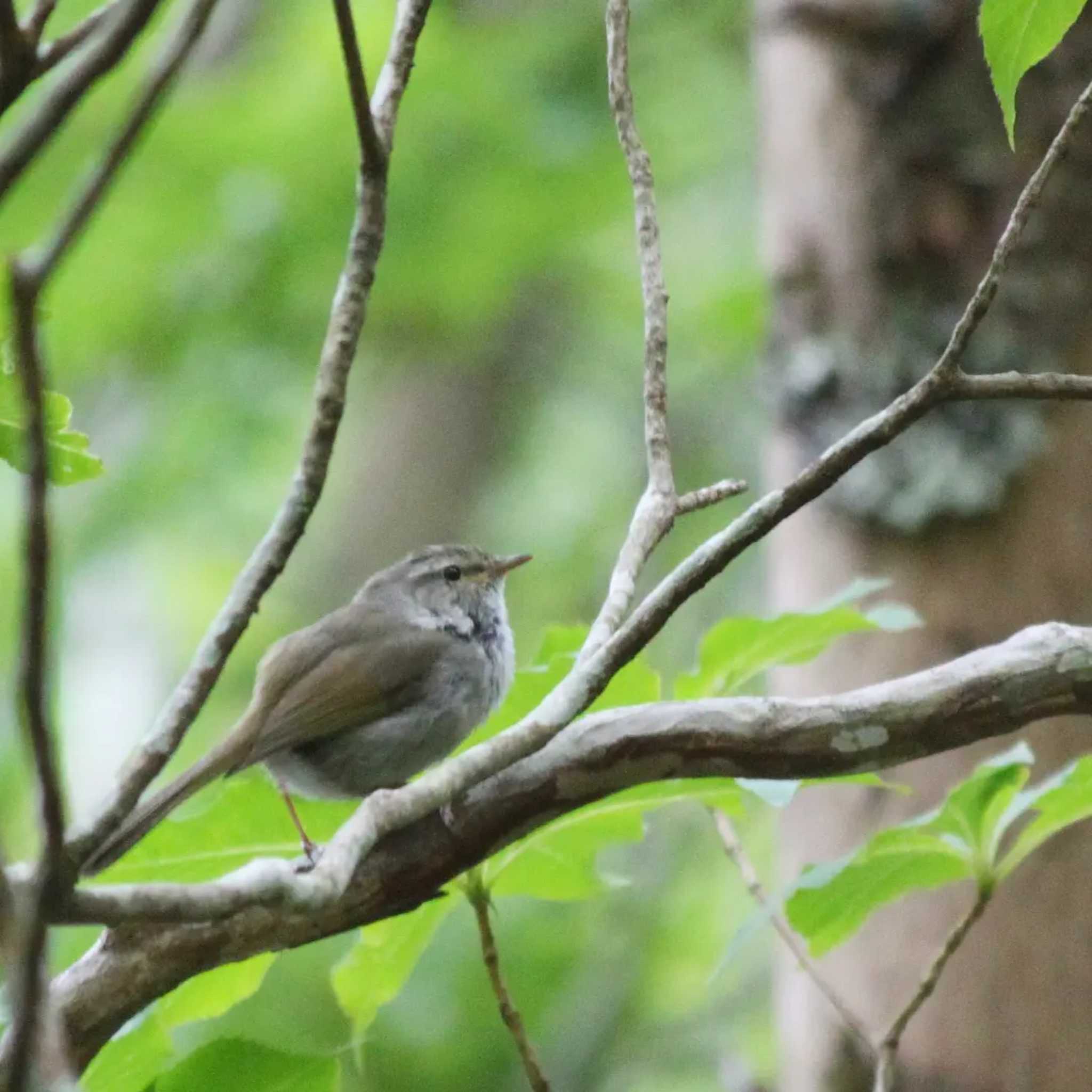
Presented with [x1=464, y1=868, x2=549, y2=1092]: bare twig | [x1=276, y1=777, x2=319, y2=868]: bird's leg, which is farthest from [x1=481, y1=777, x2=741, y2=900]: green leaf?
[x1=276, y1=777, x2=319, y2=868]: bird's leg

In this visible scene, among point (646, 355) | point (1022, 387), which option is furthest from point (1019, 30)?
point (646, 355)

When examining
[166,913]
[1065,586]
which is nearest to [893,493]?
[1065,586]

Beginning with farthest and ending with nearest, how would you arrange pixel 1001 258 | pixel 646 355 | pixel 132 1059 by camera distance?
pixel 646 355, pixel 132 1059, pixel 1001 258

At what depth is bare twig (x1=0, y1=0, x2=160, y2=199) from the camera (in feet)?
3.60

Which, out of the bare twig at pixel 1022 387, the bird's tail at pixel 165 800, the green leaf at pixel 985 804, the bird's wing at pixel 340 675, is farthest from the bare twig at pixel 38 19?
the bird's wing at pixel 340 675

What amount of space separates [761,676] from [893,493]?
378cm

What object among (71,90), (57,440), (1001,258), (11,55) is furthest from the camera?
(1001,258)

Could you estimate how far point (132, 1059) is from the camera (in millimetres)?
2281

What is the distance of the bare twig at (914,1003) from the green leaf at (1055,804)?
0.38 ft

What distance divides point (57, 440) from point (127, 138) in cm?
78

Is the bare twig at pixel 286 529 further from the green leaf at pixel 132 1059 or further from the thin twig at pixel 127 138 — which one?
the thin twig at pixel 127 138

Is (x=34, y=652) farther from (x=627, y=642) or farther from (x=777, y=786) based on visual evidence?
(x=777, y=786)

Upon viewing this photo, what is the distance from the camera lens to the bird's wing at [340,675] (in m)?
3.90

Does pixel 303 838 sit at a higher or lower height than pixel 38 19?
lower
